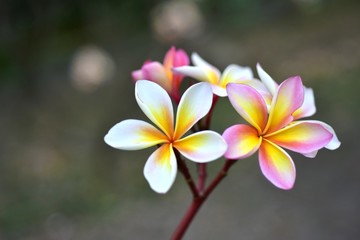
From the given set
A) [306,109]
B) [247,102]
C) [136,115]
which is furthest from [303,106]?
[136,115]

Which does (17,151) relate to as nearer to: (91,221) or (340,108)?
(91,221)

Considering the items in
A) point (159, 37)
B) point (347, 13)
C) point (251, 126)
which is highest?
point (251, 126)

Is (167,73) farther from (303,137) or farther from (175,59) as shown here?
(303,137)

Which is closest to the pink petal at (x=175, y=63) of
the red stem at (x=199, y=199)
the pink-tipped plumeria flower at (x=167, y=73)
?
the pink-tipped plumeria flower at (x=167, y=73)

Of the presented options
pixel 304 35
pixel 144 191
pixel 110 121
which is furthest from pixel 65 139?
pixel 304 35

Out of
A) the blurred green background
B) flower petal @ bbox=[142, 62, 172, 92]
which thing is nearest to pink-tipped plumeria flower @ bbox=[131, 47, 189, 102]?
flower petal @ bbox=[142, 62, 172, 92]

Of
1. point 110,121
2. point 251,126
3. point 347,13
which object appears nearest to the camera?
point 251,126

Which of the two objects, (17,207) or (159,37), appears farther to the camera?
(159,37)

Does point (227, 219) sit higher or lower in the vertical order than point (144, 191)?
lower
